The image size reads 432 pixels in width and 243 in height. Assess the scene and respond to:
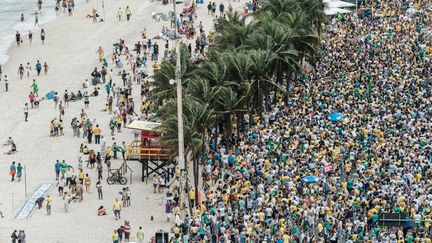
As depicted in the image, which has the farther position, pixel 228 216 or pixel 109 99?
pixel 109 99

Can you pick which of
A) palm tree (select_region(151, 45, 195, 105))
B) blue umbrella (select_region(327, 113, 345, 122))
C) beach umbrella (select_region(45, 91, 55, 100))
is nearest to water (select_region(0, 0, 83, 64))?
beach umbrella (select_region(45, 91, 55, 100))

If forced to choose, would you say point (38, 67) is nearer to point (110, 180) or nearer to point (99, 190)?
point (110, 180)

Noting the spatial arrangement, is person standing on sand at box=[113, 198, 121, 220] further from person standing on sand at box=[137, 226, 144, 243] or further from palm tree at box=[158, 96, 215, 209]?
palm tree at box=[158, 96, 215, 209]

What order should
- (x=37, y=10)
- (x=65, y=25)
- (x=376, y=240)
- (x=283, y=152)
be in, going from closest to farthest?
(x=376, y=240)
(x=283, y=152)
(x=65, y=25)
(x=37, y=10)

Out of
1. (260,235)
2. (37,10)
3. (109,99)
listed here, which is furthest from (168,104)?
(37,10)

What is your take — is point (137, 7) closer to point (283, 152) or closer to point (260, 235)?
point (283, 152)
